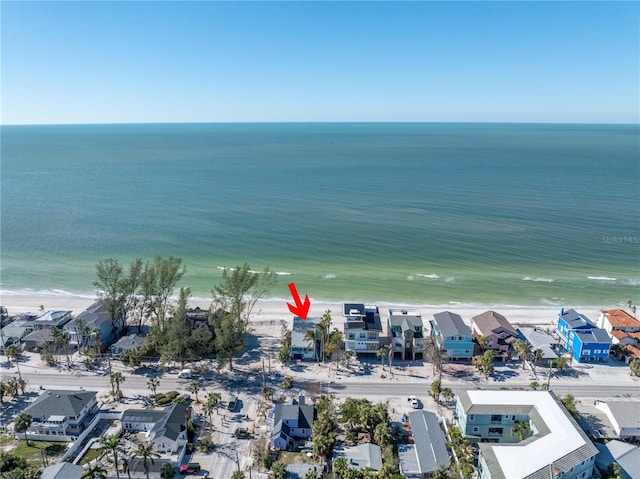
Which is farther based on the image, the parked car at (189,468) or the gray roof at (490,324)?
the gray roof at (490,324)

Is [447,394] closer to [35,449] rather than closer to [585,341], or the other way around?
[585,341]

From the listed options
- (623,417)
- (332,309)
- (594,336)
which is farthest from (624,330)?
(332,309)

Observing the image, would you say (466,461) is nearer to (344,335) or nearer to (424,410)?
(424,410)

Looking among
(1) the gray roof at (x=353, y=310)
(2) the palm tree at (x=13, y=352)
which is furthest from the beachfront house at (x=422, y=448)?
(2) the palm tree at (x=13, y=352)

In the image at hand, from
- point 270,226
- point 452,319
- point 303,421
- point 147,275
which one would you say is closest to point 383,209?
point 270,226

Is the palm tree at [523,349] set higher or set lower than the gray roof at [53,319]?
lower

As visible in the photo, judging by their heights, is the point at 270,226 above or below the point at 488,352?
above

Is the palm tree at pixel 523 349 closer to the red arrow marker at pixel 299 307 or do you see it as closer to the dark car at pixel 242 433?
the red arrow marker at pixel 299 307
